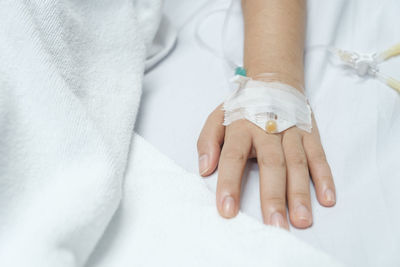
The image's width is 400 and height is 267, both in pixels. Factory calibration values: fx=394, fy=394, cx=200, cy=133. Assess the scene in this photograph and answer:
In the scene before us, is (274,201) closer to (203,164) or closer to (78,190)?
(203,164)

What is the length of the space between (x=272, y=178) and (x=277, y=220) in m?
0.08

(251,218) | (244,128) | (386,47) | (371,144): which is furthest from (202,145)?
(386,47)

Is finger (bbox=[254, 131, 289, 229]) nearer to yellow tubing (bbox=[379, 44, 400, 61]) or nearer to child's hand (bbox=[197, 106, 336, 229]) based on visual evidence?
child's hand (bbox=[197, 106, 336, 229])

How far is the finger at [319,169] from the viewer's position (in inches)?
25.3

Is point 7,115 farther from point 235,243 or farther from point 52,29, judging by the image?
point 235,243

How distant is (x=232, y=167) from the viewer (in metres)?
0.67

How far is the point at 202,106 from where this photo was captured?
0.82 metres

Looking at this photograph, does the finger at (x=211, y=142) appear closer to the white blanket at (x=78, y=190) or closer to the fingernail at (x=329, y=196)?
the white blanket at (x=78, y=190)

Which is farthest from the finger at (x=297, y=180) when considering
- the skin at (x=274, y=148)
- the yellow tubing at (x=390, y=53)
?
the yellow tubing at (x=390, y=53)

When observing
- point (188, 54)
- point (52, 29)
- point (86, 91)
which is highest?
point (52, 29)

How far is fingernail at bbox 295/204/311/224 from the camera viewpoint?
613mm

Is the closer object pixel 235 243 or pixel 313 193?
pixel 235 243

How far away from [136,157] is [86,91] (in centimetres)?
15

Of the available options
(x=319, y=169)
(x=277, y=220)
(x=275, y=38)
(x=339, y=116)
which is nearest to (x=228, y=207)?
(x=277, y=220)
